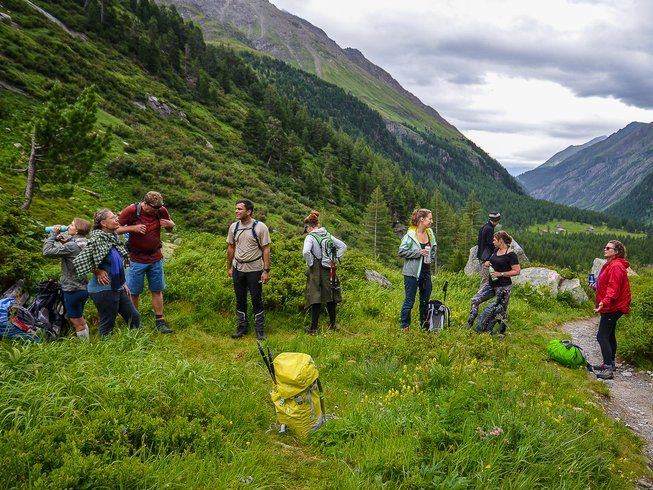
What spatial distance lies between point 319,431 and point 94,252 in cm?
434

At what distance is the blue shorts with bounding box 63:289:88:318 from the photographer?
607 centimetres

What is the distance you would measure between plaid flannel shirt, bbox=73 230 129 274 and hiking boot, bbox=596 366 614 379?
30.7 ft

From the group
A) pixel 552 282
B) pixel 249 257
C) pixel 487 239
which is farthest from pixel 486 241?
pixel 552 282

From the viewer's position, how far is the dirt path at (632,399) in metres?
5.57

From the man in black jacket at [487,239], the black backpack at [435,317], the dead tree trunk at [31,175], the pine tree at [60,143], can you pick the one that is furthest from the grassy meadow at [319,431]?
the pine tree at [60,143]

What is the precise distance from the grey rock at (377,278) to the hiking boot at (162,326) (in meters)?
6.98

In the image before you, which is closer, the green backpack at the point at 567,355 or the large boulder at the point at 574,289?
the green backpack at the point at 567,355

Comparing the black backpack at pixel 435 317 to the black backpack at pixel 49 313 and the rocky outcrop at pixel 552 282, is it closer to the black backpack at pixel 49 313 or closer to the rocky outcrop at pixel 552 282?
the black backpack at pixel 49 313

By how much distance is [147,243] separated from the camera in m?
7.07

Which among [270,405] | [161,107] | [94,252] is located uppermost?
[161,107]

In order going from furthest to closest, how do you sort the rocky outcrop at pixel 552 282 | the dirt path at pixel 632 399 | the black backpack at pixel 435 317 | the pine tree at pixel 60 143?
the rocky outcrop at pixel 552 282, the pine tree at pixel 60 143, the black backpack at pixel 435 317, the dirt path at pixel 632 399

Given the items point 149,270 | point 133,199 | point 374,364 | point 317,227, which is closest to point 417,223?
point 317,227

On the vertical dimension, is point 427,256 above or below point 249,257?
above

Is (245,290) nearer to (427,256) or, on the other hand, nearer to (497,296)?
(427,256)
